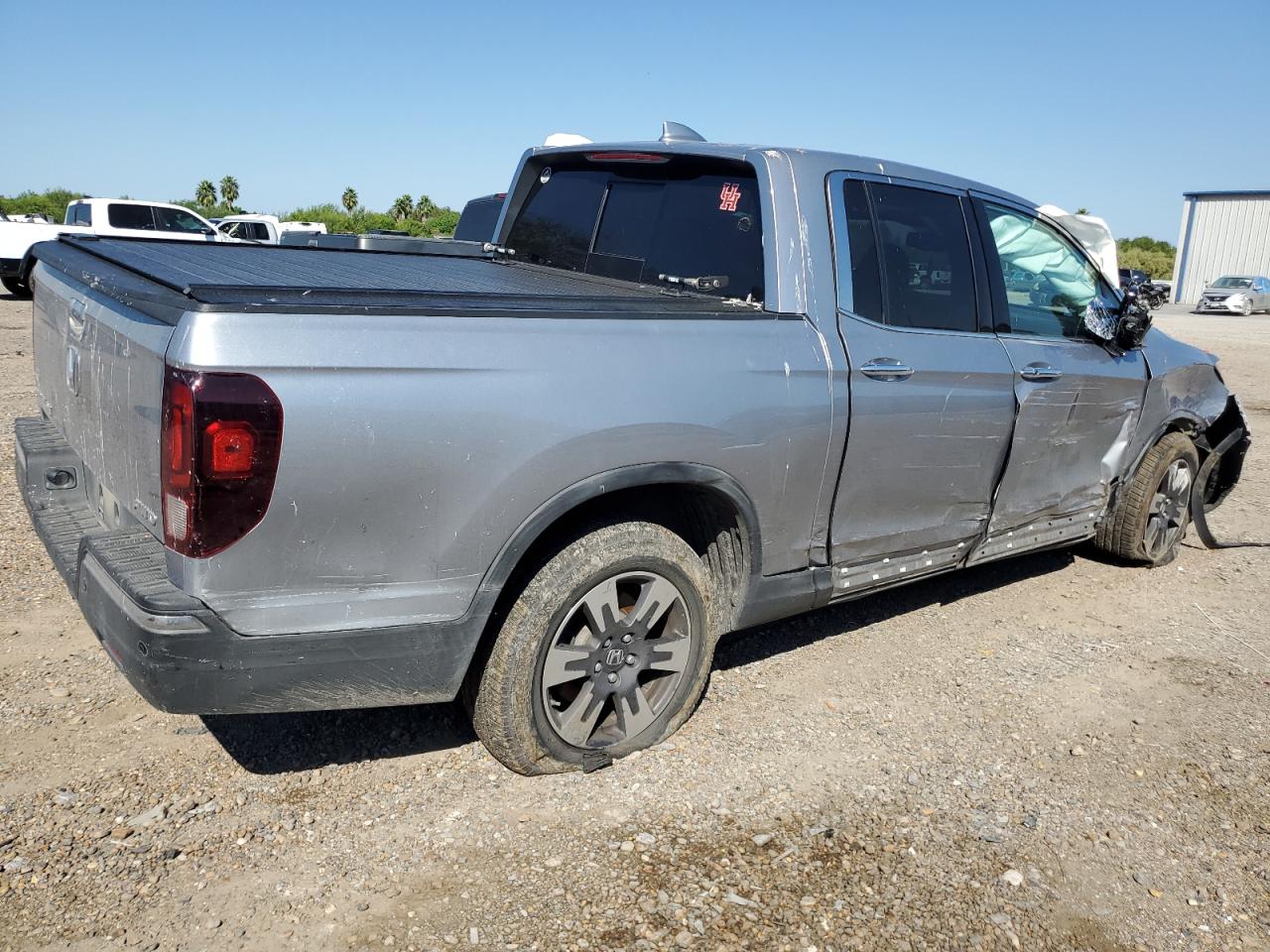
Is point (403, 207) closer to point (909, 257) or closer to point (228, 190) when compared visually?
point (228, 190)

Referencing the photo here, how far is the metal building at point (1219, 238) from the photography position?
4384 centimetres

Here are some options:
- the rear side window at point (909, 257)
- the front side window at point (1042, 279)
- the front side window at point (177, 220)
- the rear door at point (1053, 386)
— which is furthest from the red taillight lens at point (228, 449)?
the front side window at point (177, 220)

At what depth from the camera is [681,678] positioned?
3.38 metres

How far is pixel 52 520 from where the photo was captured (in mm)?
3213

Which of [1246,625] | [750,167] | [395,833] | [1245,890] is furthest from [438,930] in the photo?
[1246,625]

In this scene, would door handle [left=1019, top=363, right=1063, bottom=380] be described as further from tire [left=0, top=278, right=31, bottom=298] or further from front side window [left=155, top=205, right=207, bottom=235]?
front side window [left=155, top=205, right=207, bottom=235]

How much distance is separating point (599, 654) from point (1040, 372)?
2.32m

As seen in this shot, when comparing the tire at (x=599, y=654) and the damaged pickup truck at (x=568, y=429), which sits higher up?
the damaged pickup truck at (x=568, y=429)

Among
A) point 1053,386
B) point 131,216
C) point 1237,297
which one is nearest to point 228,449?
point 1053,386

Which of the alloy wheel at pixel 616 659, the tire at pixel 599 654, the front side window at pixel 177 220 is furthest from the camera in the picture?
the front side window at pixel 177 220

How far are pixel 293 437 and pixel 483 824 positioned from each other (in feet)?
4.17

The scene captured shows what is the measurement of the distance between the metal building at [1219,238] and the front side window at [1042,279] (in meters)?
46.5

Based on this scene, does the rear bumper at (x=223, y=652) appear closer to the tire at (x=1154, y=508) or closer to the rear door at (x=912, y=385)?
the rear door at (x=912, y=385)

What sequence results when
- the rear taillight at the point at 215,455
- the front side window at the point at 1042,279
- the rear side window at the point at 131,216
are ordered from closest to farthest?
1. the rear taillight at the point at 215,455
2. the front side window at the point at 1042,279
3. the rear side window at the point at 131,216
